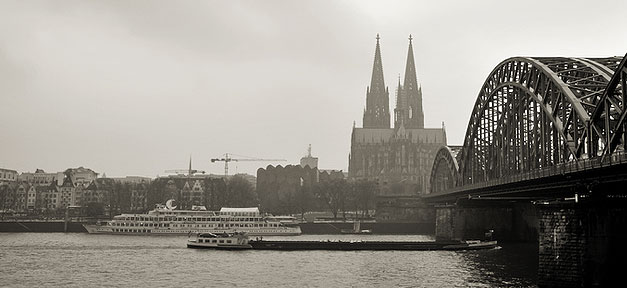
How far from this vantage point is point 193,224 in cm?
12375

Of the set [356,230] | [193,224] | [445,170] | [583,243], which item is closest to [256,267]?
[583,243]

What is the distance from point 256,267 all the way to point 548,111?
3207 centimetres

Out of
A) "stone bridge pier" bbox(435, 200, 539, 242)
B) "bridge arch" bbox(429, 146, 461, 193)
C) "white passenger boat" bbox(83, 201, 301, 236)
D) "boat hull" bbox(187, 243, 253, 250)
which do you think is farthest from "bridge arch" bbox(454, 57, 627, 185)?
"white passenger boat" bbox(83, 201, 301, 236)

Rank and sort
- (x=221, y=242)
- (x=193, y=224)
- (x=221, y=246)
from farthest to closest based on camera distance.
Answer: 1. (x=193, y=224)
2. (x=221, y=242)
3. (x=221, y=246)

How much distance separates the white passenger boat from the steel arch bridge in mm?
38255

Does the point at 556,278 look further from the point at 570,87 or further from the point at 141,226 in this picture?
the point at 141,226

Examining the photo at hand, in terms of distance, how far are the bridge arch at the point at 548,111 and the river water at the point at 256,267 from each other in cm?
1152

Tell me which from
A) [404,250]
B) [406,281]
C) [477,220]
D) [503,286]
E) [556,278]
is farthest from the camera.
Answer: [477,220]

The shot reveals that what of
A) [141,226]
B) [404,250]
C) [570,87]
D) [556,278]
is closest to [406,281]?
[556,278]

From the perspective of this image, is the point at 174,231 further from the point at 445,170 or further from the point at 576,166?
the point at 576,166

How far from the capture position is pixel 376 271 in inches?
2459

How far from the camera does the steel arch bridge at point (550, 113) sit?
50625mm

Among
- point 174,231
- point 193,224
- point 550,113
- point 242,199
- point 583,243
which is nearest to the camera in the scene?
point 583,243

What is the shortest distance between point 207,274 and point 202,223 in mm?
64865
